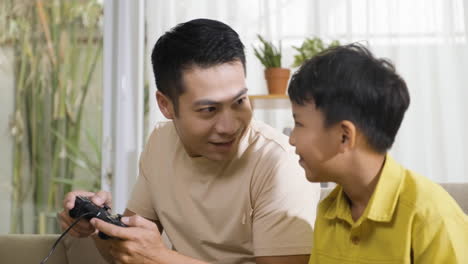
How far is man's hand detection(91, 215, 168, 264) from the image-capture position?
129cm

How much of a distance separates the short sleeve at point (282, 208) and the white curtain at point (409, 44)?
2073 mm

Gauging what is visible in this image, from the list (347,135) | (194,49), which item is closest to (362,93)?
(347,135)

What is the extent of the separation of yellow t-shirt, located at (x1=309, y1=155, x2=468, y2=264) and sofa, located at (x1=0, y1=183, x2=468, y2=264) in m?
0.36

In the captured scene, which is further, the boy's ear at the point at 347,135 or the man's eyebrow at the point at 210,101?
the man's eyebrow at the point at 210,101

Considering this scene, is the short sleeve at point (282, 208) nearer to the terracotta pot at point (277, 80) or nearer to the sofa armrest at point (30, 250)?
the sofa armrest at point (30, 250)

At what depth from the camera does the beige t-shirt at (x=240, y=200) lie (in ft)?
4.52

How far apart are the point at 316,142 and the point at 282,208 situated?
22 centimetres

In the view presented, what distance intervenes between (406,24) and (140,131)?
5.47ft

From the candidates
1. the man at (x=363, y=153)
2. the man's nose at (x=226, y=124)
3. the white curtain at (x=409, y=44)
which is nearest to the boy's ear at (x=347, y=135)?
the man at (x=363, y=153)

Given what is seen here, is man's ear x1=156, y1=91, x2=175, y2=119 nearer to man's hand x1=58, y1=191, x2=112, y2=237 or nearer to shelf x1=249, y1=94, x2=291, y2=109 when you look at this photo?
man's hand x1=58, y1=191, x2=112, y2=237

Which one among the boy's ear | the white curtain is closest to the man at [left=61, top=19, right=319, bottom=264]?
the boy's ear

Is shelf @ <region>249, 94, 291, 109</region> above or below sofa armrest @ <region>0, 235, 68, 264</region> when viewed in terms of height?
above

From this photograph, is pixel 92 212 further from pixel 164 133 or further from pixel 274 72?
pixel 274 72

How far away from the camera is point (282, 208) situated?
1.38 m
